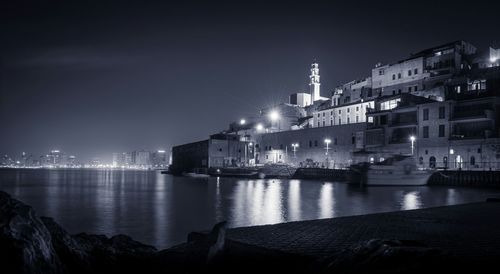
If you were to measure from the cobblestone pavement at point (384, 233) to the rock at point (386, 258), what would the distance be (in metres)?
0.84

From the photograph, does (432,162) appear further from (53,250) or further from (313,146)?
(53,250)

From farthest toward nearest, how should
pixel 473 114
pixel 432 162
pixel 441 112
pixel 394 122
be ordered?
1. pixel 394 122
2. pixel 441 112
3. pixel 432 162
4. pixel 473 114

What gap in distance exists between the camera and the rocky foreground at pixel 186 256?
5.95 m

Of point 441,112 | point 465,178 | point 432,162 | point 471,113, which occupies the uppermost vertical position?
point 441,112

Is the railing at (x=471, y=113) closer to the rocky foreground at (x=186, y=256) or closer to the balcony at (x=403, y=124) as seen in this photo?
the balcony at (x=403, y=124)

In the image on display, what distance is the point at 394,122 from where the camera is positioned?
62531 mm

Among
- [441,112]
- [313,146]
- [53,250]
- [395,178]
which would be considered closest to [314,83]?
[313,146]

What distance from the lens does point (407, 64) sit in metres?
78.1

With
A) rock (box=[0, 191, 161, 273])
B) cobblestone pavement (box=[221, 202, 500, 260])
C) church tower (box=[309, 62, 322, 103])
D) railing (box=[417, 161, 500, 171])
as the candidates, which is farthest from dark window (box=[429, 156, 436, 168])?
church tower (box=[309, 62, 322, 103])

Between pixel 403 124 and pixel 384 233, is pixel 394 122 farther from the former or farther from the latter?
pixel 384 233

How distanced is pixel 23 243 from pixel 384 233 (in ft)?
23.7

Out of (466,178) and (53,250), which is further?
(466,178)

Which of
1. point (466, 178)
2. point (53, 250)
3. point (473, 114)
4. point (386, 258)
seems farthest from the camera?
point (473, 114)

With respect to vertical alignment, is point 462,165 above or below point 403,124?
below
